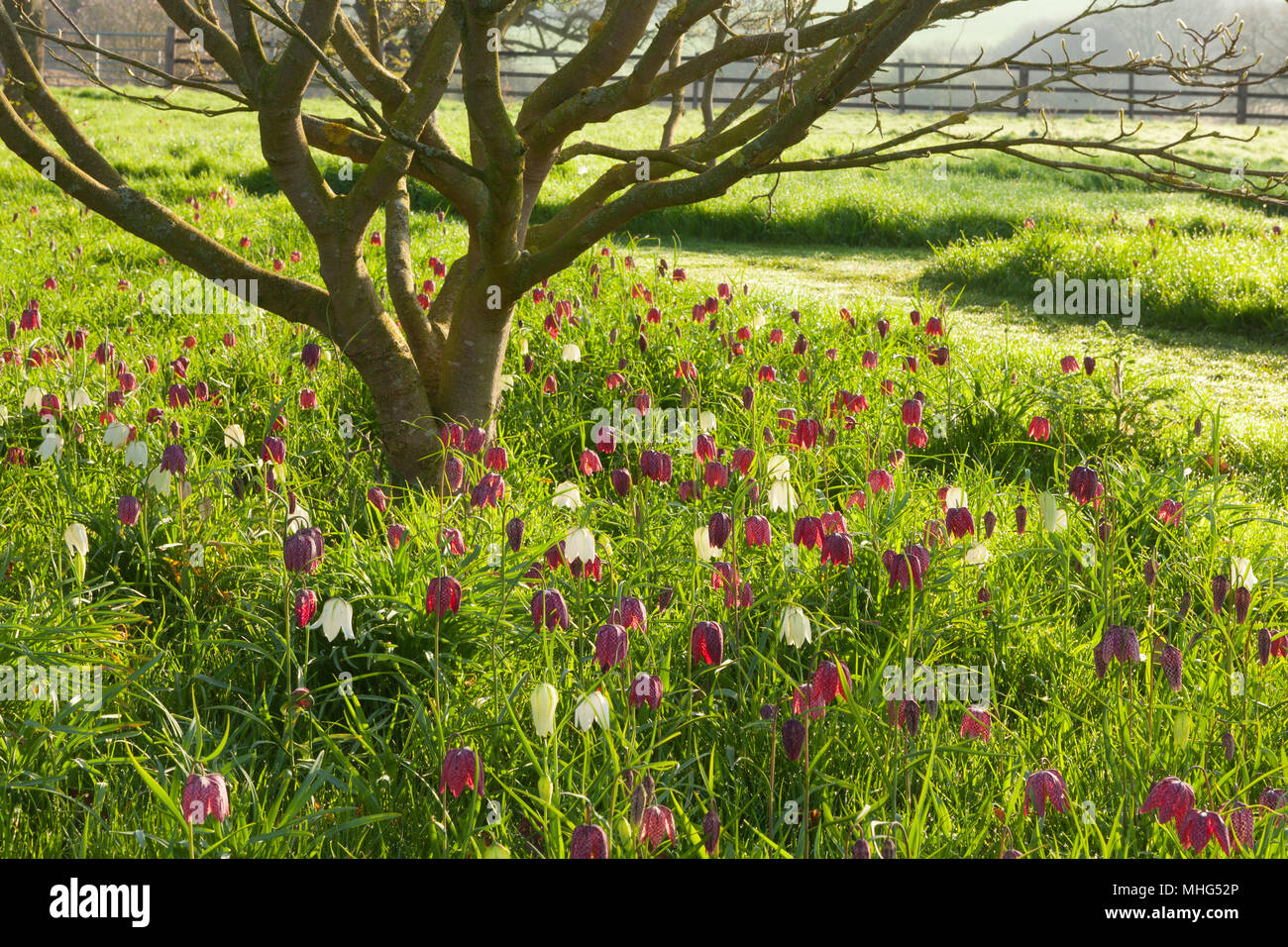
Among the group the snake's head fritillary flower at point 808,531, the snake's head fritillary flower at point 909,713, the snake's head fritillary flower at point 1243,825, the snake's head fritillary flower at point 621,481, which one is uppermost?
the snake's head fritillary flower at point 621,481

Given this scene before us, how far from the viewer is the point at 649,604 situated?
10.3 feet

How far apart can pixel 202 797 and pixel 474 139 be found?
10.6 ft

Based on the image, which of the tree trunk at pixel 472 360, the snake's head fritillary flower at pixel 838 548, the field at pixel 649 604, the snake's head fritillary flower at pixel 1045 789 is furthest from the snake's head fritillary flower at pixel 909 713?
the tree trunk at pixel 472 360

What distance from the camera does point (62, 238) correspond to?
8.83m

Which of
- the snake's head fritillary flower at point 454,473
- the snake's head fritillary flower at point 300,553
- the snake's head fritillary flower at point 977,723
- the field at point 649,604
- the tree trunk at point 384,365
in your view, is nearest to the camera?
the field at point 649,604

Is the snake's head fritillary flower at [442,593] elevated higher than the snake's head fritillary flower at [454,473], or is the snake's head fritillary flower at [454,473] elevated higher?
the snake's head fritillary flower at [454,473]

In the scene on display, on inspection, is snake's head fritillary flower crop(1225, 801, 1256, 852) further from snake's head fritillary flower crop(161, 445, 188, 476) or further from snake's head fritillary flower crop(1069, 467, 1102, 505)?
snake's head fritillary flower crop(161, 445, 188, 476)

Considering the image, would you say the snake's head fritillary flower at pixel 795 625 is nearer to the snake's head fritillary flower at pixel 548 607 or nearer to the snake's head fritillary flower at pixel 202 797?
the snake's head fritillary flower at pixel 548 607

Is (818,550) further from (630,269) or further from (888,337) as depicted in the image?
(630,269)

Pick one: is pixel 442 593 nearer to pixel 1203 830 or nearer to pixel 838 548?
pixel 838 548

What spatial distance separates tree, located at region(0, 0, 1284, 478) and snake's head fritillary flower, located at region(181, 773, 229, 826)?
184 centimetres

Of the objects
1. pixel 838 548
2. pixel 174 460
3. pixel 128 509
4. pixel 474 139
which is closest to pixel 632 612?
pixel 838 548

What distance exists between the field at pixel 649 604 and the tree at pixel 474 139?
1.50ft

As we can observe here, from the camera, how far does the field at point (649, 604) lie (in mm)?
2135
